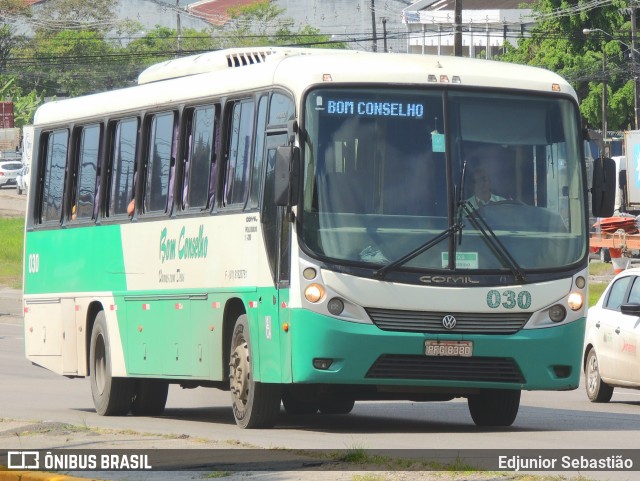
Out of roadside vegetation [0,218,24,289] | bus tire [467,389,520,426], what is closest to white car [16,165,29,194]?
roadside vegetation [0,218,24,289]

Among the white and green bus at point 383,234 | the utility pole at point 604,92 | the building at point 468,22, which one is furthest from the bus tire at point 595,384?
the building at point 468,22

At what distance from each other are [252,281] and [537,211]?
2394 millimetres

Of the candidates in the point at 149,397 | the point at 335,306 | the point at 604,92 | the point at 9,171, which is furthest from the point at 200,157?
the point at 9,171

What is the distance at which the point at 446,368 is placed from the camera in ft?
42.7

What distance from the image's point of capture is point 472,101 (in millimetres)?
13562

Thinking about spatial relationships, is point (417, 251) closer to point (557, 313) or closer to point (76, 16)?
point (557, 313)

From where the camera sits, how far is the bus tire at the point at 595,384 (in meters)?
19.0

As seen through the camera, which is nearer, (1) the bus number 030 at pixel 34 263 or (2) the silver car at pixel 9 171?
(1) the bus number 030 at pixel 34 263

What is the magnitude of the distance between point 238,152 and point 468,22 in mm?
93570

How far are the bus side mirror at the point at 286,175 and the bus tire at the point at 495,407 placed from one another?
2.69m

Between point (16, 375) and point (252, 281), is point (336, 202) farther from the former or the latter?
point (16, 375)

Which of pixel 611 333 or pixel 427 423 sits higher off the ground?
pixel 611 333

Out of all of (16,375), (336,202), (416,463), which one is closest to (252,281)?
(336,202)

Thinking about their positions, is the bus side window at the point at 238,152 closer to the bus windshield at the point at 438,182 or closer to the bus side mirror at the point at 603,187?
the bus windshield at the point at 438,182
